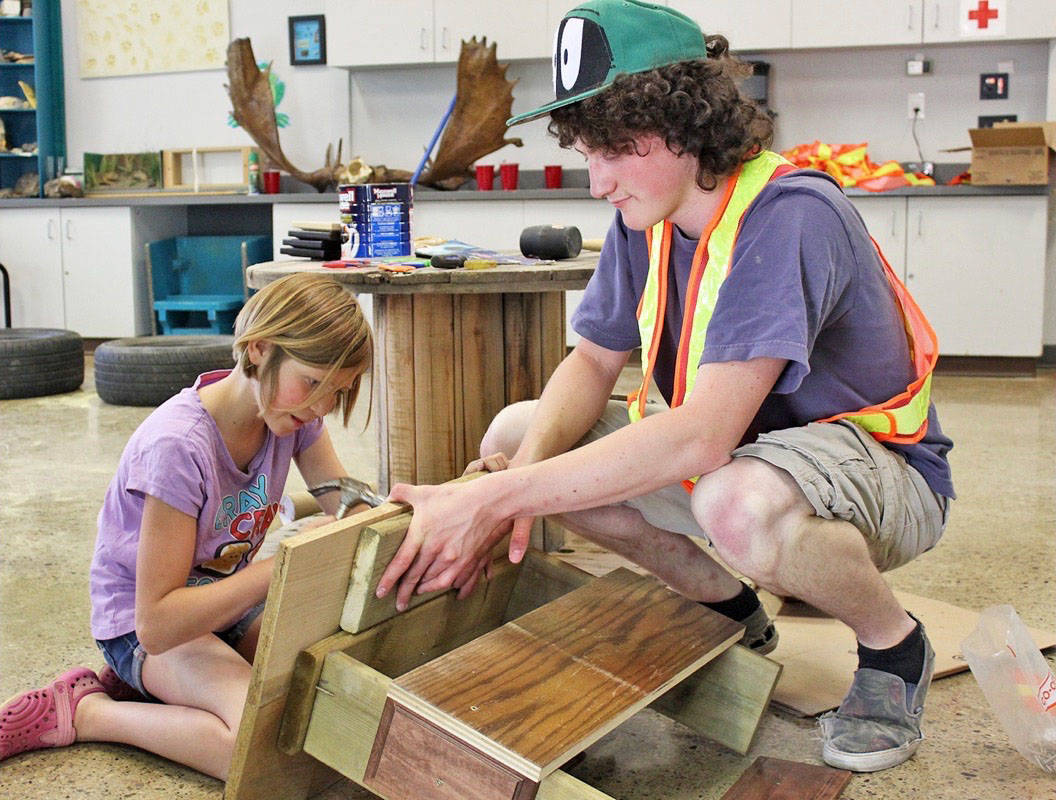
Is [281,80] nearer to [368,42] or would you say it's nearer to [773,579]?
[368,42]

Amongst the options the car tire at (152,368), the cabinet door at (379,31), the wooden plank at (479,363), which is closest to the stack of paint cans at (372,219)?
the wooden plank at (479,363)

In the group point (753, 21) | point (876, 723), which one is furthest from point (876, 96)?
point (876, 723)

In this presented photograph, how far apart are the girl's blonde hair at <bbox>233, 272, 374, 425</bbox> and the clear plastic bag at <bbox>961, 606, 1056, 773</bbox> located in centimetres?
100

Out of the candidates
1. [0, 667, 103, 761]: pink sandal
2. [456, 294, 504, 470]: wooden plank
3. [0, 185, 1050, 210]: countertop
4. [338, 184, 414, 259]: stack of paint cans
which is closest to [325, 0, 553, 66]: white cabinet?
[0, 185, 1050, 210]: countertop

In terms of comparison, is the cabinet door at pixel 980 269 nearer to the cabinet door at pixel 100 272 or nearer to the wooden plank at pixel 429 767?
the cabinet door at pixel 100 272

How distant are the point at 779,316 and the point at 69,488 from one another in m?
2.44

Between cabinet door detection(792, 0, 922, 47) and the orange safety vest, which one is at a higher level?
cabinet door detection(792, 0, 922, 47)

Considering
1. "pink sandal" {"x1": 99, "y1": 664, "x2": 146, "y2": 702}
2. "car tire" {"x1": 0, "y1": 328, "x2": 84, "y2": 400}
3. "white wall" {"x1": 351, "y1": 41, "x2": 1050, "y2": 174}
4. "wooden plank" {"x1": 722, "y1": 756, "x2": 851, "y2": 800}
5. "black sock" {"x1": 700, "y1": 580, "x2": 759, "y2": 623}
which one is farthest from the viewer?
"white wall" {"x1": 351, "y1": 41, "x2": 1050, "y2": 174}

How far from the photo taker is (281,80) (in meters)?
6.31

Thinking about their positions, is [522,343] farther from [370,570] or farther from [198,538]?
[370,570]

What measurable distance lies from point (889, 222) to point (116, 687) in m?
4.24

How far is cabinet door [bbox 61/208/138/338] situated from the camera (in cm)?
600

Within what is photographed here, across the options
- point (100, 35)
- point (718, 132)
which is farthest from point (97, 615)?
point (100, 35)

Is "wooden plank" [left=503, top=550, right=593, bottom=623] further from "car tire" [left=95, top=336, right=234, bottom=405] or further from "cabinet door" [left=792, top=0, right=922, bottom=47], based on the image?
"cabinet door" [left=792, top=0, right=922, bottom=47]
